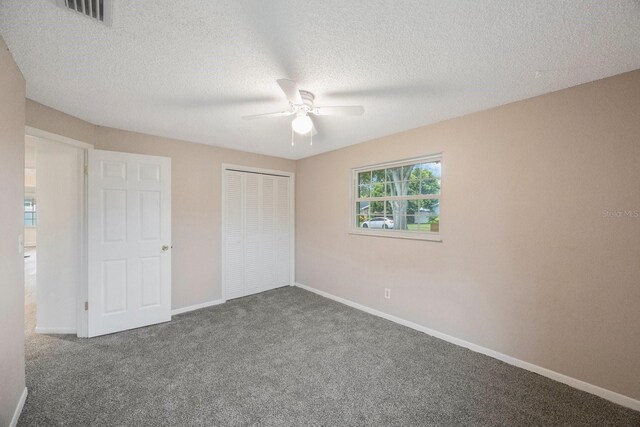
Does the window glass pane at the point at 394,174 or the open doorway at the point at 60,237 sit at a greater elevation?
the window glass pane at the point at 394,174

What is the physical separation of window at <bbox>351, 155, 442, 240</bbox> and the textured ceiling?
0.75m

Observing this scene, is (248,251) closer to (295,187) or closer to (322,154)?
(295,187)

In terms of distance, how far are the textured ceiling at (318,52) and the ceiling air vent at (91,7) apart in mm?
46

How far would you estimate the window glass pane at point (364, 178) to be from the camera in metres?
3.52

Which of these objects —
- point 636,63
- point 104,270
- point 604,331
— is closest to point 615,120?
point 636,63

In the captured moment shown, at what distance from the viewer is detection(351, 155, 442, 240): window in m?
2.83

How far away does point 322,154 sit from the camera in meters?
4.04

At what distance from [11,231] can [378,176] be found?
3.33 metres

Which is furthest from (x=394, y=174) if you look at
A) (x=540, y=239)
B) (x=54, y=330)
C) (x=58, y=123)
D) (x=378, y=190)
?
(x=54, y=330)

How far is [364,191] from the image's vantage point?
11.7 ft

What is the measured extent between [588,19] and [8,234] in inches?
134

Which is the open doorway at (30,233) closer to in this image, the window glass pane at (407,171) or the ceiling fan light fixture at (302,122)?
the ceiling fan light fixture at (302,122)

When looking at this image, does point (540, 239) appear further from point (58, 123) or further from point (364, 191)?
point (58, 123)

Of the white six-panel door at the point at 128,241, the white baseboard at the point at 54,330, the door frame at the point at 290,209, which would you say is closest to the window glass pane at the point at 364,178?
the door frame at the point at 290,209
